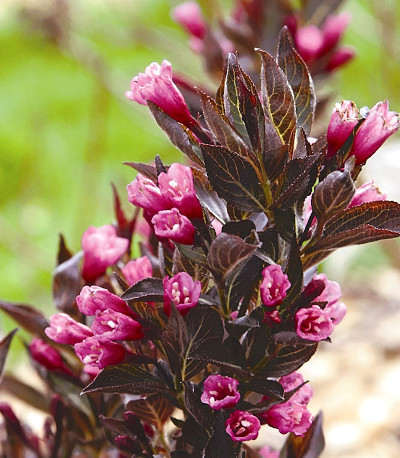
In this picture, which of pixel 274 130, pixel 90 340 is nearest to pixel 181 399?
pixel 90 340

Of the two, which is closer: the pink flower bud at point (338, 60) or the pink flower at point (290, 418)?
the pink flower at point (290, 418)

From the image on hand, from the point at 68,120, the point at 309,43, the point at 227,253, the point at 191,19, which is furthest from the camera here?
the point at 68,120

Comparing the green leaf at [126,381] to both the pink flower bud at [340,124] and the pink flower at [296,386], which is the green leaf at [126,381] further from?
the pink flower bud at [340,124]

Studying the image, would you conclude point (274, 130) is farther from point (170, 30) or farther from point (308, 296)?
point (170, 30)

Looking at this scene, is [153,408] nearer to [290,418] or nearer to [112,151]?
[290,418]

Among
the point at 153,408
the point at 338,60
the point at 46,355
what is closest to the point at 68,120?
the point at 338,60

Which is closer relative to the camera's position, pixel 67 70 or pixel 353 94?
Answer: pixel 353 94

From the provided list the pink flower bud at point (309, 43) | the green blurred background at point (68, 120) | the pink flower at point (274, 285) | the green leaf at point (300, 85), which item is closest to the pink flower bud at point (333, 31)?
the pink flower bud at point (309, 43)
